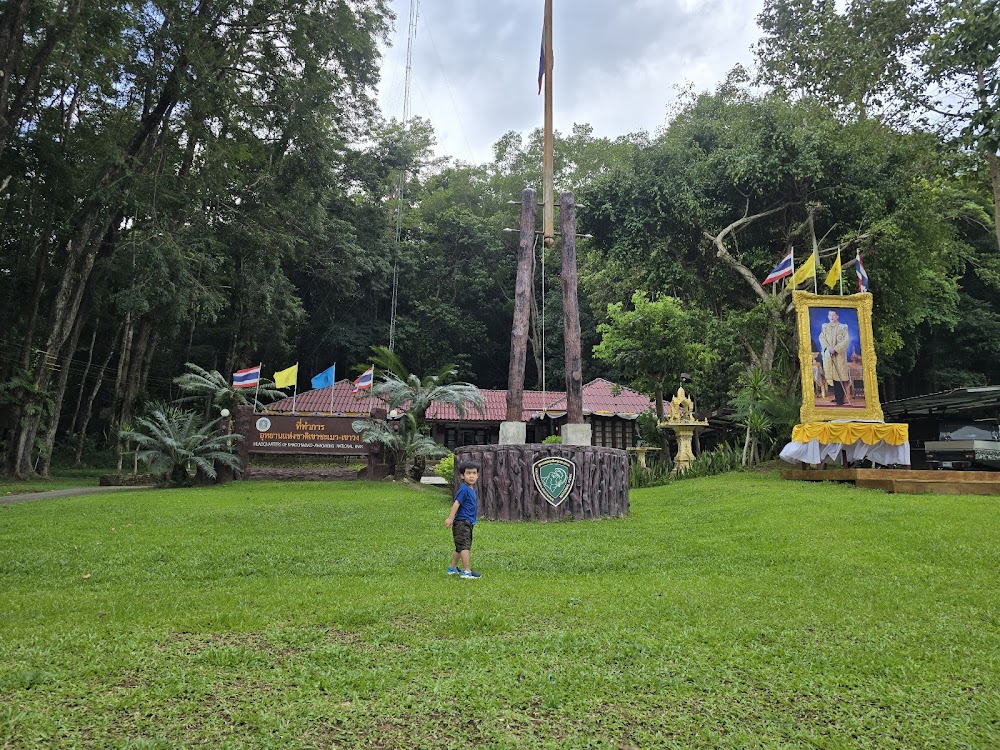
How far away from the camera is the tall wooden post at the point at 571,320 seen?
11.9 meters

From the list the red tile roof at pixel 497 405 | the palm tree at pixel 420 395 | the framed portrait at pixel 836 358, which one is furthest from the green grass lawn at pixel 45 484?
the framed portrait at pixel 836 358

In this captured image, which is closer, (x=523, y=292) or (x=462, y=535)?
(x=462, y=535)

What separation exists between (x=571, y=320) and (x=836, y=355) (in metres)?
6.25

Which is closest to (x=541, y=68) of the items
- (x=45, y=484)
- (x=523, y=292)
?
(x=523, y=292)

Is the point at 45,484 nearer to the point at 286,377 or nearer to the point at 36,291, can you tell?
the point at 286,377

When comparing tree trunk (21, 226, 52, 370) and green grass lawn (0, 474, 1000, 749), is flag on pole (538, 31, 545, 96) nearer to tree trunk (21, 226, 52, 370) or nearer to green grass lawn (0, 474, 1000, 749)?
green grass lawn (0, 474, 1000, 749)

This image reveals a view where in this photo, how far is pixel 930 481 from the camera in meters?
10.5

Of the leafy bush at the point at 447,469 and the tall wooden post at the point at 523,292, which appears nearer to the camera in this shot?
the tall wooden post at the point at 523,292

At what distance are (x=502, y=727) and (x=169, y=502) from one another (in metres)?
10.3

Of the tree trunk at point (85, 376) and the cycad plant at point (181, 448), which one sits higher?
the tree trunk at point (85, 376)

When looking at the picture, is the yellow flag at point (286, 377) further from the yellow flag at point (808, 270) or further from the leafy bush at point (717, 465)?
the yellow flag at point (808, 270)

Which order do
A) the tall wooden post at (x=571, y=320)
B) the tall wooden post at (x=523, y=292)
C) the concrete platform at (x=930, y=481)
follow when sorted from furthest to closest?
the tall wooden post at (x=523, y=292) < the tall wooden post at (x=571, y=320) < the concrete platform at (x=930, y=481)

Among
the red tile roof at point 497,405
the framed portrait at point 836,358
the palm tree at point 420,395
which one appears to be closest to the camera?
the framed portrait at point 836,358

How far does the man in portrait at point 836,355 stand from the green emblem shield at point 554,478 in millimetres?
7433
